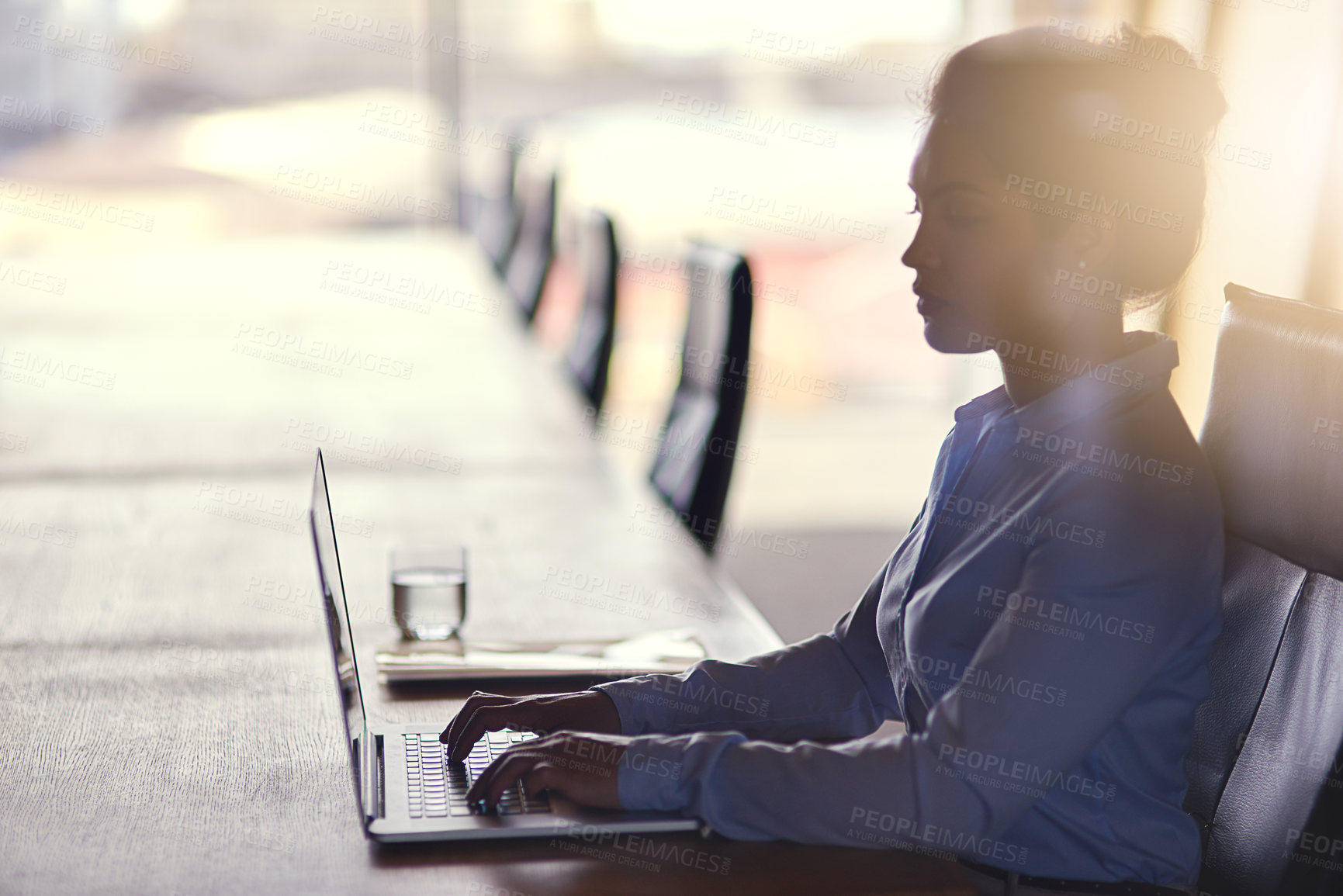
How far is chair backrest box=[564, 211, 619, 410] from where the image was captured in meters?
3.12

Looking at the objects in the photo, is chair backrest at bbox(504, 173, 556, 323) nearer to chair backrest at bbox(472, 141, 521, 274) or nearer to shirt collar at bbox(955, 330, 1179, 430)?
chair backrest at bbox(472, 141, 521, 274)

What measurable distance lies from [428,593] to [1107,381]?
80cm

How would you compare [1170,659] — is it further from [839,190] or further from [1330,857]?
[839,190]

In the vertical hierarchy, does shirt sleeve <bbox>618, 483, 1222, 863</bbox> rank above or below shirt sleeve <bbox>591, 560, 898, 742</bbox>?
above

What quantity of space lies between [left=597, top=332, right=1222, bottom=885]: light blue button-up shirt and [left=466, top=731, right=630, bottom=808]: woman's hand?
2 centimetres

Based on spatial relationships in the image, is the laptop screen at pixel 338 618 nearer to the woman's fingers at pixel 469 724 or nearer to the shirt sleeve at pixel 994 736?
the woman's fingers at pixel 469 724

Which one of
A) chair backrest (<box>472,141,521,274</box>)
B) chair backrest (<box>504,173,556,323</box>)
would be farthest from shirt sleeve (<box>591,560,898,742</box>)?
chair backrest (<box>472,141,521,274</box>)

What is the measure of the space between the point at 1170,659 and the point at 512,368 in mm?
2267

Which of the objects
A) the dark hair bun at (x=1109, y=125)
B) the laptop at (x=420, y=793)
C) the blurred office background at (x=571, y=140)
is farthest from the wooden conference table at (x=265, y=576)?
the blurred office background at (x=571, y=140)

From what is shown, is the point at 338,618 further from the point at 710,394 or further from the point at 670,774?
the point at 710,394

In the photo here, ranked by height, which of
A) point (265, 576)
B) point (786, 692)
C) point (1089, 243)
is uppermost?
point (1089, 243)

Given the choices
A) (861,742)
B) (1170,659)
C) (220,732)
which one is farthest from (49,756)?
(1170,659)

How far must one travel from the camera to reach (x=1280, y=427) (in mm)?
1097

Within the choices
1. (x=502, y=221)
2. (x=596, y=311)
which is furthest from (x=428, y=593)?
(x=502, y=221)
